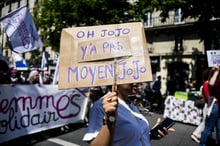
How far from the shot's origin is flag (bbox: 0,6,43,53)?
26.5 feet

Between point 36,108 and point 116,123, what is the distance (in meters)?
5.42

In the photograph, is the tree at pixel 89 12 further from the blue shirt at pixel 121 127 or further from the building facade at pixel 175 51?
the blue shirt at pixel 121 127

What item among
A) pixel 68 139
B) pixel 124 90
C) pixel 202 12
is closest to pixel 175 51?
pixel 202 12

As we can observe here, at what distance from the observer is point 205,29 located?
14.6 m

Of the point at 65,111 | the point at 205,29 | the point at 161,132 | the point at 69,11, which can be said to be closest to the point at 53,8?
the point at 69,11

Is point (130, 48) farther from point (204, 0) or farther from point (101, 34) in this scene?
point (204, 0)

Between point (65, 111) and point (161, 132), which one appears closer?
point (161, 132)

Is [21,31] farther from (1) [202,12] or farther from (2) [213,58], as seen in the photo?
(1) [202,12]

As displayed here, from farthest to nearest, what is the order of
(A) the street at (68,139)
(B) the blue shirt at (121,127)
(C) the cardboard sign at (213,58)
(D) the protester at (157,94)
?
(D) the protester at (157,94) < (A) the street at (68,139) < (C) the cardboard sign at (213,58) < (B) the blue shirt at (121,127)

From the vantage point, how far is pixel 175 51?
24484 millimetres

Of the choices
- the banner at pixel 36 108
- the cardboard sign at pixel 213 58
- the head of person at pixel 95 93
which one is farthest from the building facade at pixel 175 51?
the cardboard sign at pixel 213 58

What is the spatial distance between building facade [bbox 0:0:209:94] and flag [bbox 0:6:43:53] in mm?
→ 15832

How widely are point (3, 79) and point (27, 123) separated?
1066 millimetres

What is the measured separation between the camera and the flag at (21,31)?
807cm
